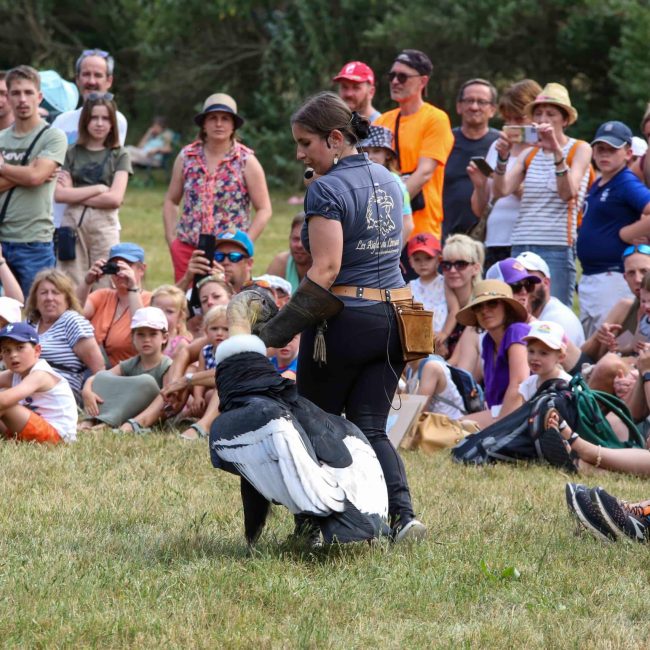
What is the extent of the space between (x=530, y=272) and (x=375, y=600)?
4411mm

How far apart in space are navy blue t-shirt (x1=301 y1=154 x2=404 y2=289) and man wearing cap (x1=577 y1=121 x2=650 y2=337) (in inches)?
157

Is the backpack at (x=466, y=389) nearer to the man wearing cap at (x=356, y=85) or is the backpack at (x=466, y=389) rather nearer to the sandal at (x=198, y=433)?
the sandal at (x=198, y=433)

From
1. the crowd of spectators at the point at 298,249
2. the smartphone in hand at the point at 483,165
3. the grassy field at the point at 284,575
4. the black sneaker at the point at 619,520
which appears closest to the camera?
the grassy field at the point at 284,575

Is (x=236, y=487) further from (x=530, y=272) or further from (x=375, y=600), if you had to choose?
(x=530, y=272)

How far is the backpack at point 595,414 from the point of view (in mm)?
7117

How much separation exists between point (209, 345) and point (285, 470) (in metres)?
3.94

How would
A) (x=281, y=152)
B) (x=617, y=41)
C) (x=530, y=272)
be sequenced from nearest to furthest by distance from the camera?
1. (x=530, y=272)
2. (x=617, y=41)
3. (x=281, y=152)

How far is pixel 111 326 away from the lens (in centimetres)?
931

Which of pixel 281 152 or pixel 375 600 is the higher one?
pixel 375 600

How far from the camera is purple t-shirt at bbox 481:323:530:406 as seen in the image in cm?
801

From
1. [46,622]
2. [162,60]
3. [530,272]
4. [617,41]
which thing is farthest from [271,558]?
[162,60]

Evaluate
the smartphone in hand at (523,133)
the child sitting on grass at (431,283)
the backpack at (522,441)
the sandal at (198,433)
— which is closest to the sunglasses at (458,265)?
the child sitting on grass at (431,283)

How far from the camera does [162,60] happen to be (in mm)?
26422

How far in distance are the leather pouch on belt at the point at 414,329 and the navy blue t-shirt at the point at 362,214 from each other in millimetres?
151
